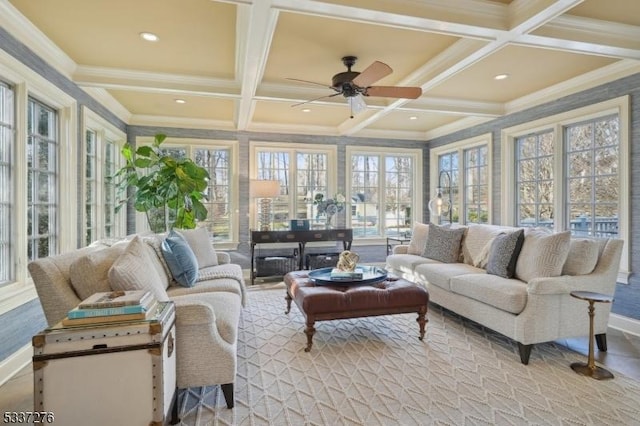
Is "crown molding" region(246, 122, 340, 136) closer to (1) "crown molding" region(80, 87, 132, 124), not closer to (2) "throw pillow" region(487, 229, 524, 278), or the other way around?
(1) "crown molding" region(80, 87, 132, 124)

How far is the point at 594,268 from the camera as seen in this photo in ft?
9.34

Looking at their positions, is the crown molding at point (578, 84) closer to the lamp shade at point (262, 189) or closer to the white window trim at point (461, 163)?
the white window trim at point (461, 163)

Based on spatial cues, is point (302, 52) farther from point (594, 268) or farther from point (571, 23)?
point (594, 268)

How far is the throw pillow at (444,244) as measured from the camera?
4.23 meters

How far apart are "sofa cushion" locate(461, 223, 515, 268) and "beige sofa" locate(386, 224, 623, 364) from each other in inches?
15.2

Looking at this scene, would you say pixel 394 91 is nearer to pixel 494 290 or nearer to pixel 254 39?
pixel 254 39

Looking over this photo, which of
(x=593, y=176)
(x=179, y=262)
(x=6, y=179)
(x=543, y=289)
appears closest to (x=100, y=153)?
(x=6, y=179)

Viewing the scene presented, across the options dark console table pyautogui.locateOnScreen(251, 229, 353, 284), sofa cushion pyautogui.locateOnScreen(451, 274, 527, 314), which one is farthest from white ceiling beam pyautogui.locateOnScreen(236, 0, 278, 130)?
sofa cushion pyautogui.locateOnScreen(451, 274, 527, 314)

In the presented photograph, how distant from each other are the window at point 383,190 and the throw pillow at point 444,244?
2.08 metres

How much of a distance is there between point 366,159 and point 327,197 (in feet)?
3.53

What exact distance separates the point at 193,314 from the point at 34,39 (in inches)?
105

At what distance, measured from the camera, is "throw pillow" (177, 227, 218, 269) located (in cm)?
368

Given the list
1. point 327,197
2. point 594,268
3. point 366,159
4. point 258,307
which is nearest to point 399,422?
point 594,268

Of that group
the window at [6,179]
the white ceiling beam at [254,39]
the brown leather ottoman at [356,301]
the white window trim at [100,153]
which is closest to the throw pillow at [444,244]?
the brown leather ottoman at [356,301]
